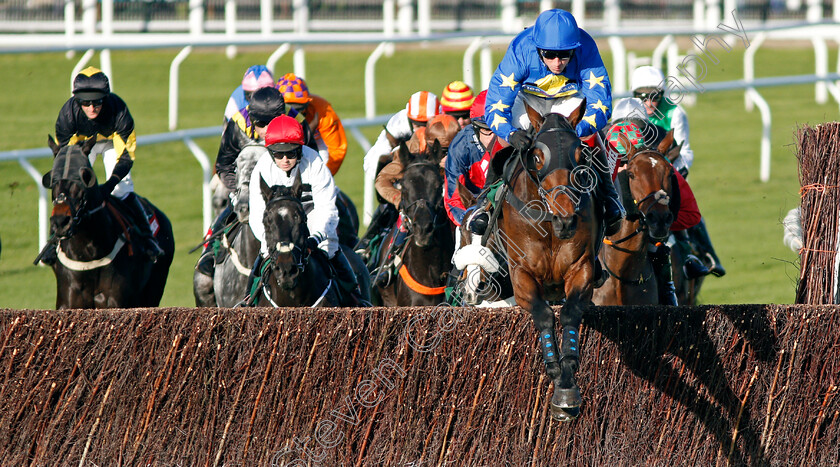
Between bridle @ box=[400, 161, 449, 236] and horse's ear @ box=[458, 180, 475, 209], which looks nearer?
horse's ear @ box=[458, 180, 475, 209]

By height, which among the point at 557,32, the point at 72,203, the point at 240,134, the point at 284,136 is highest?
the point at 557,32

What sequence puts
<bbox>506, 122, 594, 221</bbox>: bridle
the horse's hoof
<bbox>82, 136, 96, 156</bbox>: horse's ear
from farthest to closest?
<bbox>82, 136, 96, 156</bbox>: horse's ear → <bbox>506, 122, 594, 221</bbox>: bridle → the horse's hoof

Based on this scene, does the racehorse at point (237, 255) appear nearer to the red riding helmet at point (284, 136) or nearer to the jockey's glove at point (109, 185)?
the red riding helmet at point (284, 136)

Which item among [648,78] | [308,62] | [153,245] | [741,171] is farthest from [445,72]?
[153,245]

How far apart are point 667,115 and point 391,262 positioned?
100 inches

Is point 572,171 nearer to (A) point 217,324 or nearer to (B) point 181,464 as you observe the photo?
(A) point 217,324

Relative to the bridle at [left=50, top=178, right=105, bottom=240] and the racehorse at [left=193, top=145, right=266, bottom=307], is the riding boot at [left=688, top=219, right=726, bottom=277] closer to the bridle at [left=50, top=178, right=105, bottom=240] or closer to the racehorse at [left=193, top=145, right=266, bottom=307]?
the racehorse at [left=193, top=145, right=266, bottom=307]

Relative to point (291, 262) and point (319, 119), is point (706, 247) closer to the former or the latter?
point (319, 119)

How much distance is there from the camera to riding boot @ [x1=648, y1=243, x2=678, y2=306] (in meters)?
7.61

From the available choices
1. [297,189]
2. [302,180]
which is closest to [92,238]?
[302,180]

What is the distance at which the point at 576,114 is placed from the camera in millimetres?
5652

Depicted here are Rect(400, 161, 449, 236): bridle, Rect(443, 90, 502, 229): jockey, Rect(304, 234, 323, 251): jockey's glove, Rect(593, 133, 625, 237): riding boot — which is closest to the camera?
Rect(593, 133, 625, 237): riding boot

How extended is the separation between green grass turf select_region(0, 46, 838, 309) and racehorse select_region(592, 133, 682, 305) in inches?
59.0

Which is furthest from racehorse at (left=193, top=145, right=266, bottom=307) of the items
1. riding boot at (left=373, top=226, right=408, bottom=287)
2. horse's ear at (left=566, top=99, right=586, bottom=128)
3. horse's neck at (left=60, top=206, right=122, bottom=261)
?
horse's ear at (left=566, top=99, right=586, bottom=128)
